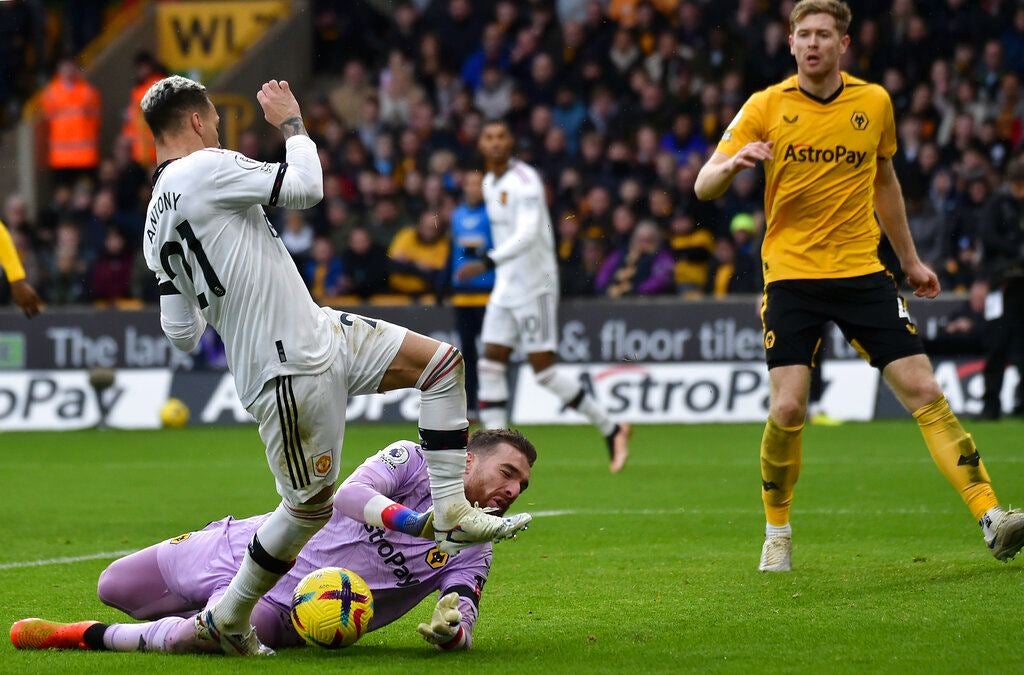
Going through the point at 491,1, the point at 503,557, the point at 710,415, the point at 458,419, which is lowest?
the point at 710,415

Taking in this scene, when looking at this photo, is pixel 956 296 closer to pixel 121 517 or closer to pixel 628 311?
pixel 628 311

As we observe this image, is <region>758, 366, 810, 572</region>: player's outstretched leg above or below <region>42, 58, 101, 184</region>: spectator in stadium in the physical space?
below

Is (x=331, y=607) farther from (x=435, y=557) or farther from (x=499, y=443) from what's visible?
(x=499, y=443)

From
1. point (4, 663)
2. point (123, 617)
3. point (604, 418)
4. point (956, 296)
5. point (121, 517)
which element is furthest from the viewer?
point (956, 296)

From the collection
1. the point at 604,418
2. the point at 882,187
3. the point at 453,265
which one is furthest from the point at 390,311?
the point at 882,187

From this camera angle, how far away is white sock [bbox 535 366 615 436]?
12.2 metres

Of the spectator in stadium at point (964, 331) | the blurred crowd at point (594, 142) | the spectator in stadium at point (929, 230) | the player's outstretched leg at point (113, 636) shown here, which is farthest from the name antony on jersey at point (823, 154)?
the spectator in stadium at point (929, 230)

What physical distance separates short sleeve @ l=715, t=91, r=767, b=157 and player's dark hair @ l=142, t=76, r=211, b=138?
8.35 ft

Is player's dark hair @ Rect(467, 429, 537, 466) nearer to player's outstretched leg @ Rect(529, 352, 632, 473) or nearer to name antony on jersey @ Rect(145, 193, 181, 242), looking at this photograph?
name antony on jersey @ Rect(145, 193, 181, 242)

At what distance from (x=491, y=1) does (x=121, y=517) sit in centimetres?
1394

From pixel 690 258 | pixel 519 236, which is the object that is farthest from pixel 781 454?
pixel 690 258

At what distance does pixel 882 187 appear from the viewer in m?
7.38

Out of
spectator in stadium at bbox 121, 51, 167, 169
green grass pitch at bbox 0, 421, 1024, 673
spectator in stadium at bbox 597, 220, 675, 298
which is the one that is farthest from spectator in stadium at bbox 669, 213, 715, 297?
spectator in stadium at bbox 121, 51, 167, 169

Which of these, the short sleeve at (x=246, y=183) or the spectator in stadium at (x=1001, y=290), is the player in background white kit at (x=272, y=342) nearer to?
the short sleeve at (x=246, y=183)
